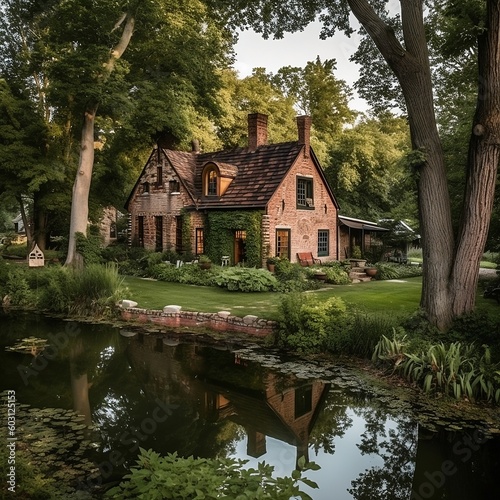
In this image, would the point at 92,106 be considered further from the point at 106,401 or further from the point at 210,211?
the point at 106,401

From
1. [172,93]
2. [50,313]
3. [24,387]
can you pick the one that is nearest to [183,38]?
[172,93]

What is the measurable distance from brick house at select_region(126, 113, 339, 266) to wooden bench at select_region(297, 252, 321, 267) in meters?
0.31

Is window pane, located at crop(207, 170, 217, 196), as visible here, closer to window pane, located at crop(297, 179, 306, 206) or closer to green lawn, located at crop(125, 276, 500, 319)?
window pane, located at crop(297, 179, 306, 206)

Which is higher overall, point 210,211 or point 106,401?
point 210,211

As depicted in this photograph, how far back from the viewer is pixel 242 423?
273 inches

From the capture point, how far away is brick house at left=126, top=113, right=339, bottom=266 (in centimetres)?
2170

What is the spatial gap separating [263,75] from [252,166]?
19.0 metres

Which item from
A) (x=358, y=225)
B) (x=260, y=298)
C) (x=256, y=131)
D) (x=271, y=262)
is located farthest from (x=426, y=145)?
(x=358, y=225)

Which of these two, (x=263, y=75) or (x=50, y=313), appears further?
(x=263, y=75)

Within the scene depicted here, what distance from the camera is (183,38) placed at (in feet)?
68.8

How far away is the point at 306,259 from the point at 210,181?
664 centimetres

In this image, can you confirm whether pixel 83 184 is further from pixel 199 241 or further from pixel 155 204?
pixel 199 241

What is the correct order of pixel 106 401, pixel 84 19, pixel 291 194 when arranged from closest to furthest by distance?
pixel 106 401 → pixel 84 19 → pixel 291 194

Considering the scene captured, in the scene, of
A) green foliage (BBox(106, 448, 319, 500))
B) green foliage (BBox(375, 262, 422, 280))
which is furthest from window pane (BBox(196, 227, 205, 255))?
green foliage (BBox(106, 448, 319, 500))
